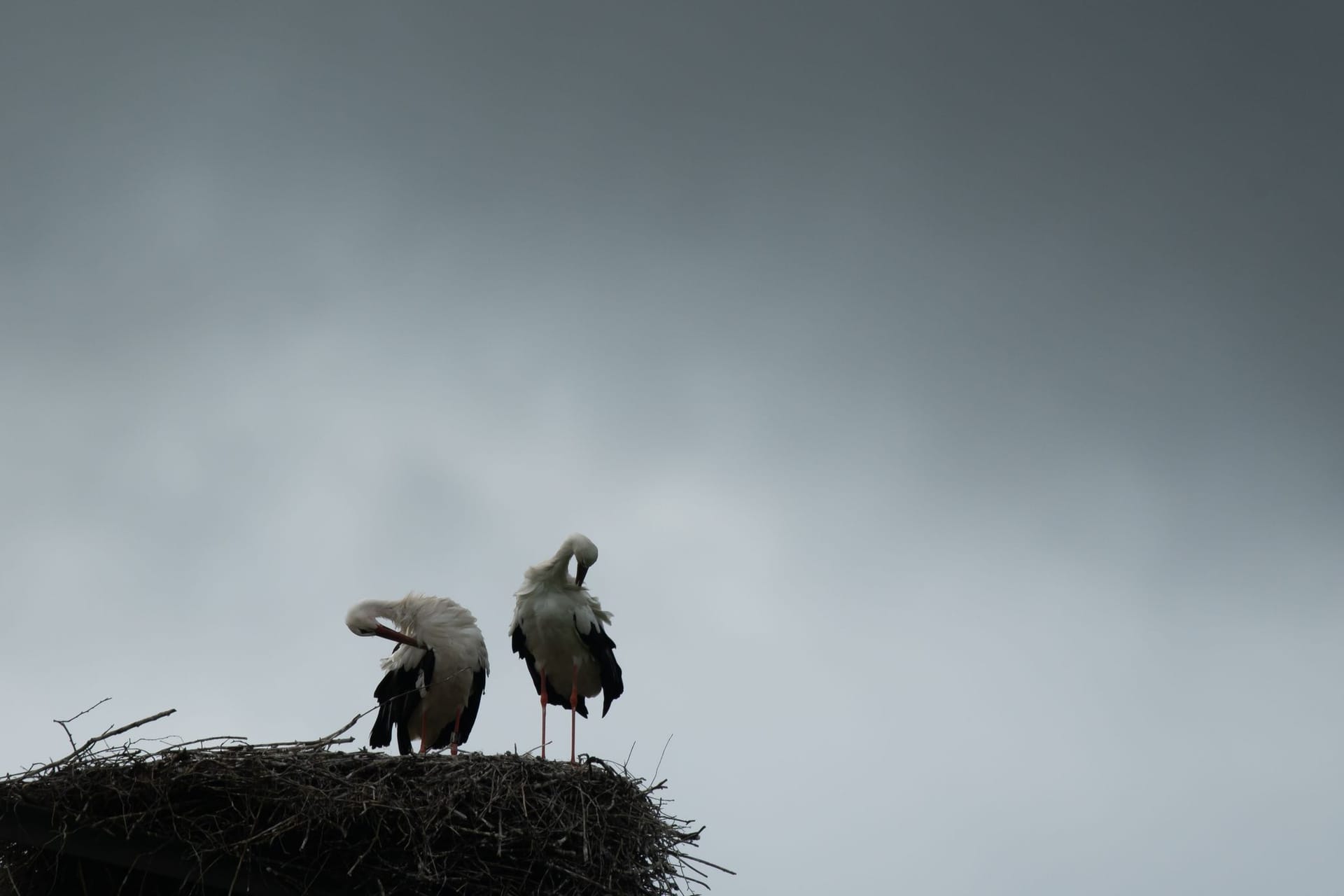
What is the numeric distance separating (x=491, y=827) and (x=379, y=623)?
3288 mm

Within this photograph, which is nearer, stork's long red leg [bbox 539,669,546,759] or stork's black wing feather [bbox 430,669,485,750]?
stork's black wing feather [bbox 430,669,485,750]

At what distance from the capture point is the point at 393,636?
8.94 meters

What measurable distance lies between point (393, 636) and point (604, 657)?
1.49 metres

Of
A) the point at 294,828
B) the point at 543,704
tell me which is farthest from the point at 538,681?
the point at 294,828

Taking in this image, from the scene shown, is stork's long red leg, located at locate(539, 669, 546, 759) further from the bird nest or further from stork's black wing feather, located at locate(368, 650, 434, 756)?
the bird nest

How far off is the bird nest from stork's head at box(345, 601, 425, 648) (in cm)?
→ 262

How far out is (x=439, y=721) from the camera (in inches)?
359

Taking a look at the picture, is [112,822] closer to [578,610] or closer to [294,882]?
[294,882]

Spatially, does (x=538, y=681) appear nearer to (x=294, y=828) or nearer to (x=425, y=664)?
(x=425, y=664)

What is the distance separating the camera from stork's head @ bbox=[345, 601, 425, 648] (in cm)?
889

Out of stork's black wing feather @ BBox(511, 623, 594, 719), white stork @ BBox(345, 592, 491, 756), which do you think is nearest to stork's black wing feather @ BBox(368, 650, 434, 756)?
white stork @ BBox(345, 592, 491, 756)

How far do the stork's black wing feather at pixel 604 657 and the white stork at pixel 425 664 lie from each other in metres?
0.72

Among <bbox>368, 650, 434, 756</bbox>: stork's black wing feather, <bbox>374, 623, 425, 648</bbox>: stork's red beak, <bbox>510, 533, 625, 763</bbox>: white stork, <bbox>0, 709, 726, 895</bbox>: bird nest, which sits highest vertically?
<bbox>510, 533, 625, 763</bbox>: white stork

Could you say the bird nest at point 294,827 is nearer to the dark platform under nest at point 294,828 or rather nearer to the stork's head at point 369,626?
the dark platform under nest at point 294,828
